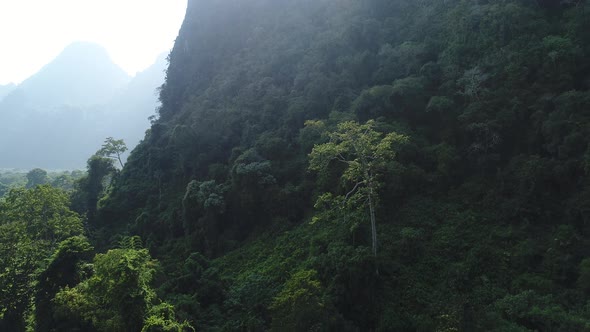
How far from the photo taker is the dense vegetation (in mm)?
14484

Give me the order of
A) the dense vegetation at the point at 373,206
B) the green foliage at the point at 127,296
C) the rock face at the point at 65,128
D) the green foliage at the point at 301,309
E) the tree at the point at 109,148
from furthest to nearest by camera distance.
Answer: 1. the rock face at the point at 65,128
2. the tree at the point at 109,148
3. the dense vegetation at the point at 373,206
4. the green foliage at the point at 127,296
5. the green foliage at the point at 301,309

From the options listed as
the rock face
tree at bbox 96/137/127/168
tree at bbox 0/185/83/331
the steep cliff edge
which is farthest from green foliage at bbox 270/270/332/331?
the rock face

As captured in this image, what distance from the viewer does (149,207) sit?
36.4m

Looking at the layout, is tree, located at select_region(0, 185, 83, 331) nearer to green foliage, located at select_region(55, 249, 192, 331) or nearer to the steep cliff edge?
green foliage, located at select_region(55, 249, 192, 331)

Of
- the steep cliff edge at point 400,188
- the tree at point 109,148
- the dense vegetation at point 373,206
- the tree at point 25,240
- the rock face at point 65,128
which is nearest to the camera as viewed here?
the dense vegetation at point 373,206

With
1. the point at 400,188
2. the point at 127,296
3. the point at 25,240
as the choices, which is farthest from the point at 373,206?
the point at 25,240

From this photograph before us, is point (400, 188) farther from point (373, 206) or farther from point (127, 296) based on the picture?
point (127, 296)

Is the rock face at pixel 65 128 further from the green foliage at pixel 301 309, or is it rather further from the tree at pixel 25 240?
the green foliage at pixel 301 309

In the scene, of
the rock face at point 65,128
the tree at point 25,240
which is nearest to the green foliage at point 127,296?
the tree at point 25,240

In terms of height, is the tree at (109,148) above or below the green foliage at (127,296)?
above

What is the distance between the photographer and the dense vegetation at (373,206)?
14484 mm

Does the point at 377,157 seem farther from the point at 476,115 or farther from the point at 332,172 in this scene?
the point at 476,115

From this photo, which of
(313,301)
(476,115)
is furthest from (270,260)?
(476,115)

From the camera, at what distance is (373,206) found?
16.4 metres
